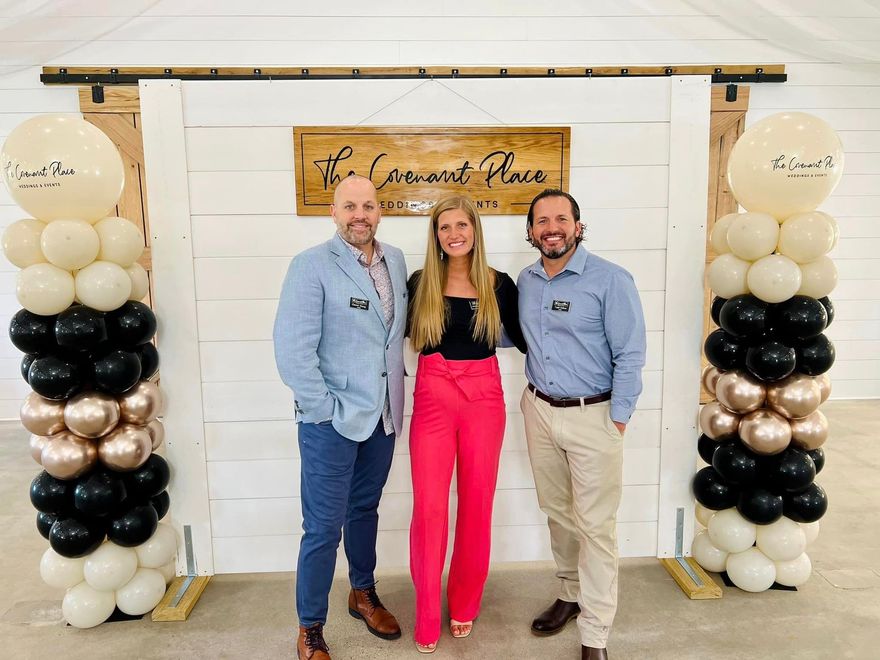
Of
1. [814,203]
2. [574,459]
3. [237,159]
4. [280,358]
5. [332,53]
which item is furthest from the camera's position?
[332,53]

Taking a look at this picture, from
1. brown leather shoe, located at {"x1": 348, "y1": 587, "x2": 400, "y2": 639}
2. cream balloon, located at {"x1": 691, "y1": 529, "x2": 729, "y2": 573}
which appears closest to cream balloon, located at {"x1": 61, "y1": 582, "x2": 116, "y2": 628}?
brown leather shoe, located at {"x1": 348, "y1": 587, "x2": 400, "y2": 639}

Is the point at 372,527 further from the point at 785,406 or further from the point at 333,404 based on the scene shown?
the point at 785,406

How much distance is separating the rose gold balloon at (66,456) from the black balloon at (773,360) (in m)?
2.71

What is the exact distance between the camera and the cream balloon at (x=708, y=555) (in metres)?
2.80

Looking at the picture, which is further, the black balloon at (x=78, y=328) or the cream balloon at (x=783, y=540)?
the cream balloon at (x=783, y=540)

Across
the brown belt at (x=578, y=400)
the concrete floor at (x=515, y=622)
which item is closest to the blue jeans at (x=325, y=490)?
the concrete floor at (x=515, y=622)

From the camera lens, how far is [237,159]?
2.65 metres

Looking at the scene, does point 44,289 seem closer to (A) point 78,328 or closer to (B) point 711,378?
(A) point 78,328

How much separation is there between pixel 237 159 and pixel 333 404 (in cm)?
123

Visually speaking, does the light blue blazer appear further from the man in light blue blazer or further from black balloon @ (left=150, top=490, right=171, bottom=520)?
black balloon @ (left=150, top=490, right=171, bottom=520)

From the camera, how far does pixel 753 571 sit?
2.68m

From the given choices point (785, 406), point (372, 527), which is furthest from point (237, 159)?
point (785, 406)

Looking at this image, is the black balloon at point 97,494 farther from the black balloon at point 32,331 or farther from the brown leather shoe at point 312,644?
the brown leather shoe at point 312,644

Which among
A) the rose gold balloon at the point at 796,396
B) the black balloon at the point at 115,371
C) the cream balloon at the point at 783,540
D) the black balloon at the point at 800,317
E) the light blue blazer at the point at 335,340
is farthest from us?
the cream balloon at the point at 783,540
